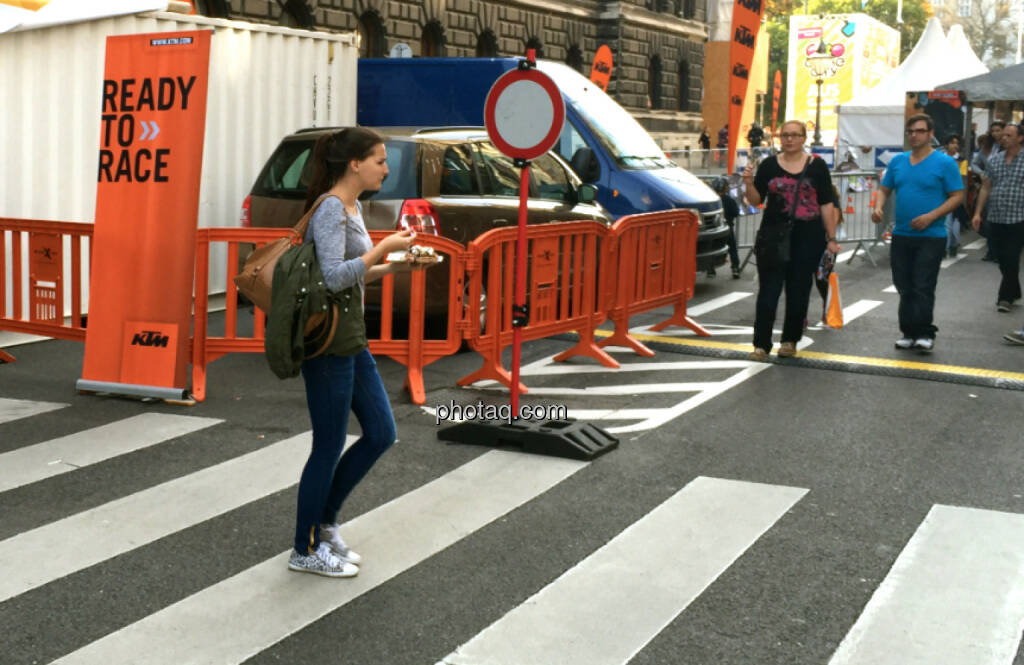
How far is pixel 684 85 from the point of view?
166ft

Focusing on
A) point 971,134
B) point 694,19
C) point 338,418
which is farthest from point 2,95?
point 694,19

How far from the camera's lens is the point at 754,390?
9.16 m

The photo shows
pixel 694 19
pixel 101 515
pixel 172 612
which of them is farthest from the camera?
pixel 694 19

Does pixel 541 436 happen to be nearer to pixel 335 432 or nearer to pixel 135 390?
pixel 335 432

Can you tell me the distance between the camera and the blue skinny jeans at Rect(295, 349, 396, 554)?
4949mm

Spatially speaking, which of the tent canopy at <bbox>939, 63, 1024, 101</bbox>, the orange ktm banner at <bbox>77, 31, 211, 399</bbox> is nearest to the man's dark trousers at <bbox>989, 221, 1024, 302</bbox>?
the orange ktm banner at <bbox>77, 31, 211, 399</bbox>

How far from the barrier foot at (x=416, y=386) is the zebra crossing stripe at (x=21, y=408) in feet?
6.92

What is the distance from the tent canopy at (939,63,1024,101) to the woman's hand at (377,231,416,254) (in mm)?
18861

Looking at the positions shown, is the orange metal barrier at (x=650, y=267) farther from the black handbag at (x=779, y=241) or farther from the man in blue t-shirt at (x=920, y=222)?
the man in blue t-shirt at (x=920, y=222)

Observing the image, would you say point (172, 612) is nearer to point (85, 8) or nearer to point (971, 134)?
point (85, 8)

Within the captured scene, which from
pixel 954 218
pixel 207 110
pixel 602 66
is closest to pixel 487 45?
pixel 602 66

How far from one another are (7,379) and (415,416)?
303 cm

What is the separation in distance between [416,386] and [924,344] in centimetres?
446

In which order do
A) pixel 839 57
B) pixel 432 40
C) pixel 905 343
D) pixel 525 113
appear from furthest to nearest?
pixel 839 57 → pixel 432 40 → pixel 905 343 → pixel 525 113
